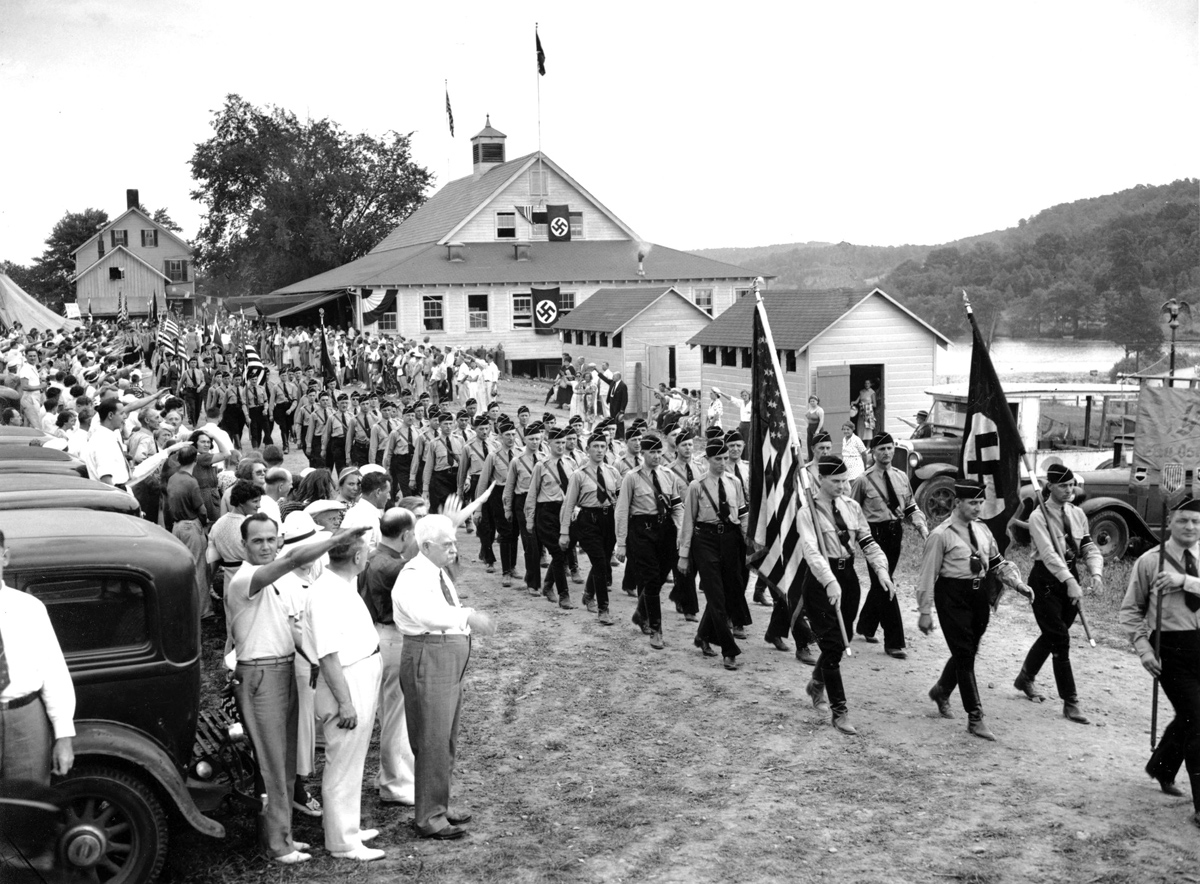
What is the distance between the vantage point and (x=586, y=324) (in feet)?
126

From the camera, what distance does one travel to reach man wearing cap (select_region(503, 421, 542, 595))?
514 inches

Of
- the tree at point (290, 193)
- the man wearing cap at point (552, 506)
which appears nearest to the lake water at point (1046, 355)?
the man wearing cap at point (552, 506)

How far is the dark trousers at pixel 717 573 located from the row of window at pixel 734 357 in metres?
17.0

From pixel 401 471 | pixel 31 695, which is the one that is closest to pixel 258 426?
pixel 401 471

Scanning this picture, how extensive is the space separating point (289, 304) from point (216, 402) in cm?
3140

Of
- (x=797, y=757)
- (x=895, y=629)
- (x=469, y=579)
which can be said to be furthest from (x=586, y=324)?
(x=797, y=757)

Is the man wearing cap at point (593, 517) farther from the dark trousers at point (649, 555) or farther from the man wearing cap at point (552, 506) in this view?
the dark trousers at point (649, 555)

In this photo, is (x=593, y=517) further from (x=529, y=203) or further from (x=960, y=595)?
(x=529, y=203)

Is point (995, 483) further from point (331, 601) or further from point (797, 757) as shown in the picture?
point (331, 601)

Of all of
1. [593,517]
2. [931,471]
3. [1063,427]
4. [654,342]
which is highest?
[654,342]

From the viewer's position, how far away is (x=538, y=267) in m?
46.5

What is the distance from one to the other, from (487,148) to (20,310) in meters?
28.7

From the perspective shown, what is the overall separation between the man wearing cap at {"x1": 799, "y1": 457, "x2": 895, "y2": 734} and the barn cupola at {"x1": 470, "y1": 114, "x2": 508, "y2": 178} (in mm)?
47622

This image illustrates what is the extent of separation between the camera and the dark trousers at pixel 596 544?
11922 mm
